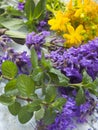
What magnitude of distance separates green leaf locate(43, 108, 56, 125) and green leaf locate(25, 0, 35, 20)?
43 cm

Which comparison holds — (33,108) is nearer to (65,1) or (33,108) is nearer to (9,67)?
(9,67)

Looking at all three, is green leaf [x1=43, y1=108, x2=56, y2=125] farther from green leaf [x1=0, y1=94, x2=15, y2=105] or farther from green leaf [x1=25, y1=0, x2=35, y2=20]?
green leaf [x1=25, y1=0, x2=35, y2=20]

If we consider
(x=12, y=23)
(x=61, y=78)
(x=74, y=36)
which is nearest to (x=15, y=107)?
(x=61, y=78)

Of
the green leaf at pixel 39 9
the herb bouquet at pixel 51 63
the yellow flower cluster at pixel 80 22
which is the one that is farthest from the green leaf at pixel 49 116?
the green leaf at pixel 39 9

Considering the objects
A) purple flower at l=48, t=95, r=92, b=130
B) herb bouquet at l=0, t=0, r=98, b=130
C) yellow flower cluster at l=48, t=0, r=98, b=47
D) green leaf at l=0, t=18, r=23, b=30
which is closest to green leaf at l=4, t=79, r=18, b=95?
herb bouquet at l=0, t=0, r=98, b=130

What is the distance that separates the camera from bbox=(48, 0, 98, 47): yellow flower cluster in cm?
102

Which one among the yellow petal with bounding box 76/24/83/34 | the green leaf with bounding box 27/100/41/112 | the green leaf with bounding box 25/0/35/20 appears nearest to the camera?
the green leaf with bounding box 27/100/41/112

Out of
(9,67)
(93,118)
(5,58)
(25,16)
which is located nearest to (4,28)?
(25,16)

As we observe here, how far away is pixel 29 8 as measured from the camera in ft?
3.80

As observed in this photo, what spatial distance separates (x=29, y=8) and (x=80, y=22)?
0.19 meters

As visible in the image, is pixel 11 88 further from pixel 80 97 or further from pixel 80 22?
pixel 80 22

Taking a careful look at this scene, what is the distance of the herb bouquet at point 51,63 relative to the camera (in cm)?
82

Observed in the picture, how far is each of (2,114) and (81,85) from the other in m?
0.22

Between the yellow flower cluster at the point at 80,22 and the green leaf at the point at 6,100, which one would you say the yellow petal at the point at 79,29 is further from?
the green leaf at the point at 6,100
